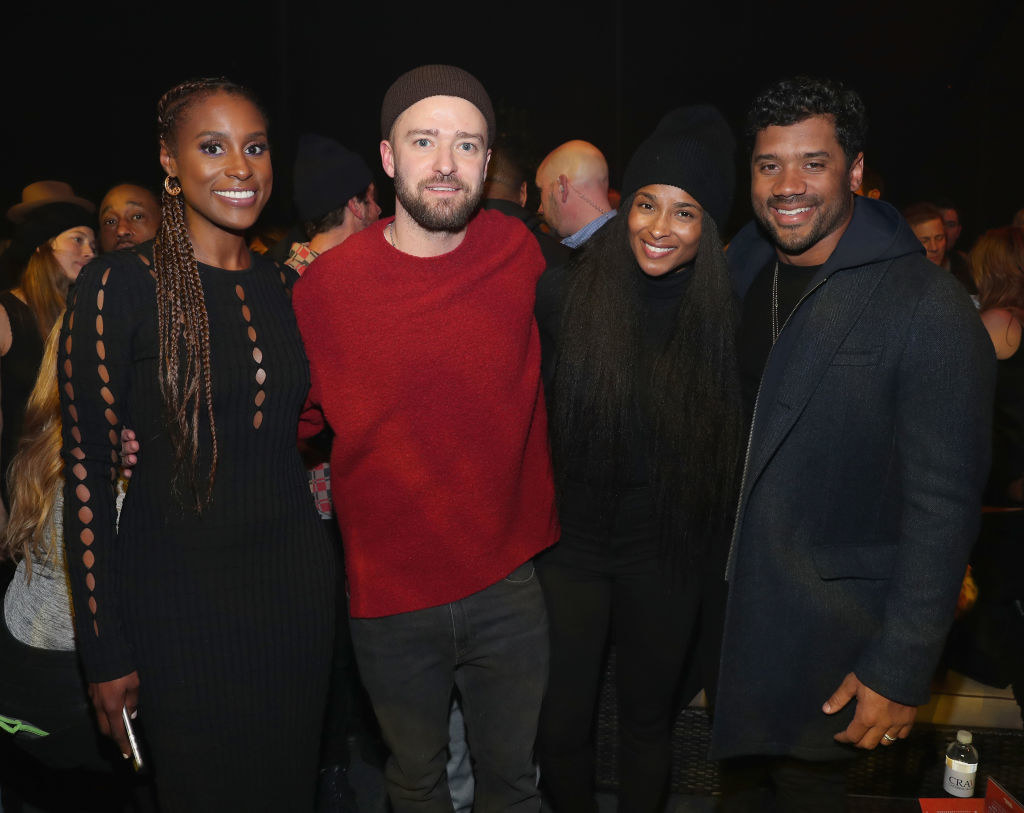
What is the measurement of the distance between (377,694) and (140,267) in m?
1.07

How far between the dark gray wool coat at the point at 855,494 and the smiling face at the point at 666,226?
402mm

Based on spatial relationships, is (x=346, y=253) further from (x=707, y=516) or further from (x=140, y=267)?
(x=707, y=516)

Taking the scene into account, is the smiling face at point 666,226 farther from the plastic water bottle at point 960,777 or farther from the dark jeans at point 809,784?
the plastic water bottle at point 960,777

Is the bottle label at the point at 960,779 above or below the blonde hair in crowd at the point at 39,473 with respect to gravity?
below

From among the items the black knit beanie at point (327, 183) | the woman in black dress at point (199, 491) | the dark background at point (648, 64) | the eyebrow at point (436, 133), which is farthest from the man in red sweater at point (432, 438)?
the dark background at point (648, 64)

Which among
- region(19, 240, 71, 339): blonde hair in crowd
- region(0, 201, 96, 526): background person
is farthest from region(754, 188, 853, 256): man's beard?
region(19, 240, 71, 339): blonde hair in crowd

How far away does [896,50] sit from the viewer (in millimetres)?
7004

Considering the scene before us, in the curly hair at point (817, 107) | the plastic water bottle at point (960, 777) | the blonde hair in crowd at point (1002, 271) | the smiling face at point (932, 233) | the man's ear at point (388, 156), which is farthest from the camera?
the smiling face at point (932, 233)

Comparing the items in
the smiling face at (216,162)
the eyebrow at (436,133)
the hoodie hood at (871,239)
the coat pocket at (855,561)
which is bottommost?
the coat pocket at (855,561)

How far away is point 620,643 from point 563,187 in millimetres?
2281

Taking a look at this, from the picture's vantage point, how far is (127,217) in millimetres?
3836

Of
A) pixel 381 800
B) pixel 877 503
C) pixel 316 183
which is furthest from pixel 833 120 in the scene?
pixel 381 800

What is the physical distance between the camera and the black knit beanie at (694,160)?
6.93 ft

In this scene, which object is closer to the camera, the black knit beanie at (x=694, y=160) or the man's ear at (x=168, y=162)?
the man's ear at (x=168, y=162)
